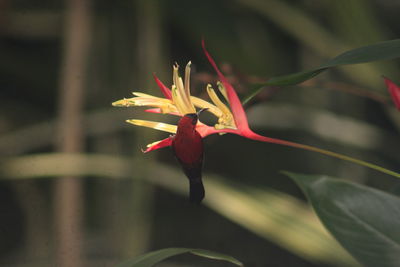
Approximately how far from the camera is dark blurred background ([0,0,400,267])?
24.0 inches

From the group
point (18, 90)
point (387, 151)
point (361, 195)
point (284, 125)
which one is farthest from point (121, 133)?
point (361, 195)

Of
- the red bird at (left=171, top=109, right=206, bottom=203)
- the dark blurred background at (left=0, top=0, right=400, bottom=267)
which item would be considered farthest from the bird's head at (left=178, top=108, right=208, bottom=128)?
the dark blurred background at (left=0, top=0, right=400, bottom=267)

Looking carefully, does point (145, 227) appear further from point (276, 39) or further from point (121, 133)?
point (276, 39)

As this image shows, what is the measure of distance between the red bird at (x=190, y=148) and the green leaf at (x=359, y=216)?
56mm

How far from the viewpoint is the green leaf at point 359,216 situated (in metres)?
0.20

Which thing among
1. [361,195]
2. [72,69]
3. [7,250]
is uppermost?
[72,69]

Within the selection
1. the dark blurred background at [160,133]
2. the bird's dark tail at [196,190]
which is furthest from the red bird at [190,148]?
the dark blurred background at [160,133]

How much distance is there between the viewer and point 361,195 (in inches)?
8.1

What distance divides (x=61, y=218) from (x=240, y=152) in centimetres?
32

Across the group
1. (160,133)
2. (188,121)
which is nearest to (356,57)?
(188,121)

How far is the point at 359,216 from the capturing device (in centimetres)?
21

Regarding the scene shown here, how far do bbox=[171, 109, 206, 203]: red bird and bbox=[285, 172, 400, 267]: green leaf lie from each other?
0.18 ft

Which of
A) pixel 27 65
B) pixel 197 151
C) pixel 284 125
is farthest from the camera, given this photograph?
pixel 27 65

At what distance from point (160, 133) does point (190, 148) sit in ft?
1.72
